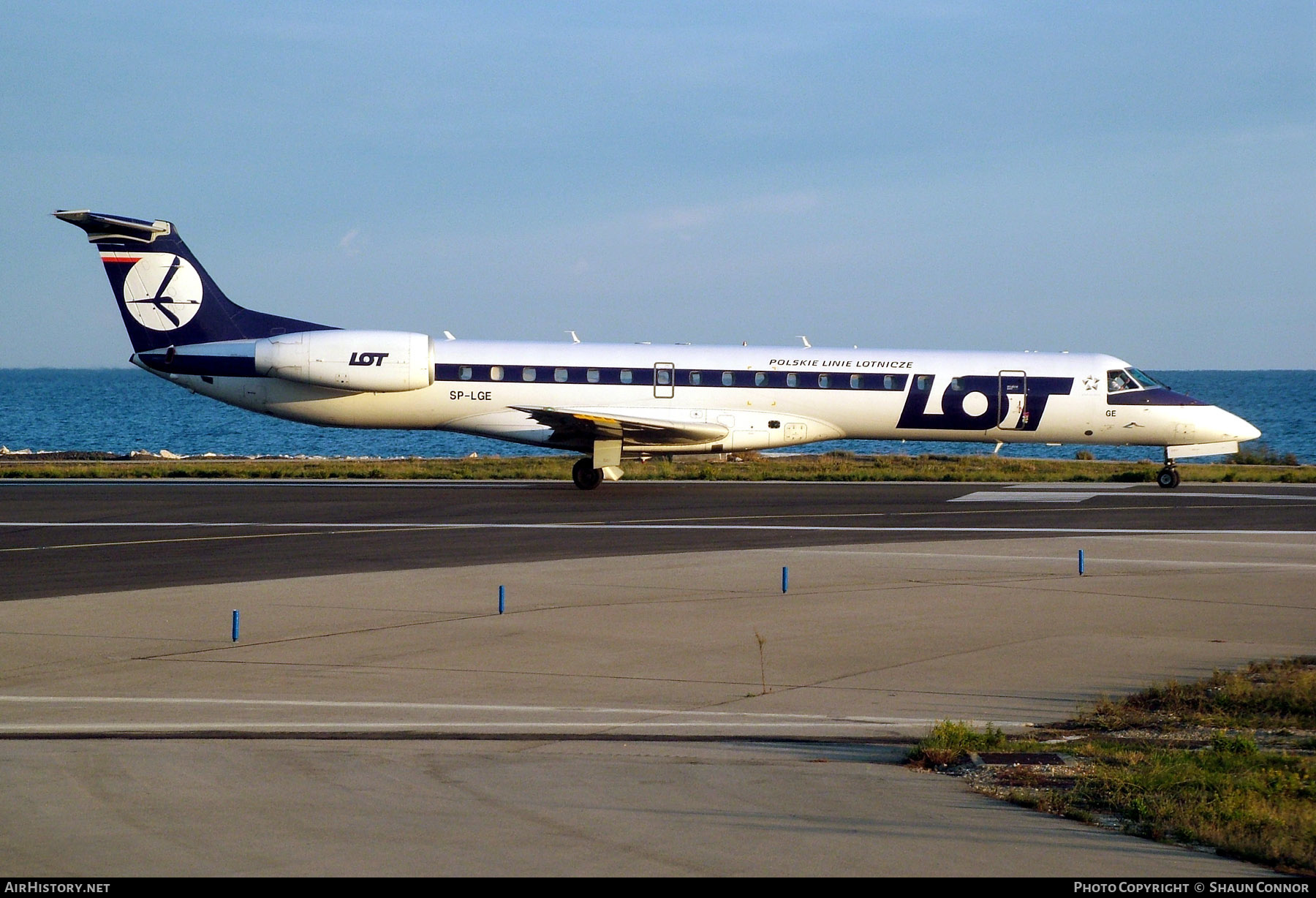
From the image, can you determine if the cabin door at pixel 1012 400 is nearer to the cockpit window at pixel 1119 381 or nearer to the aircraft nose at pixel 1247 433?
the cockpit window at pixel 1119 381

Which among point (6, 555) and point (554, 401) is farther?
point (554, 401)

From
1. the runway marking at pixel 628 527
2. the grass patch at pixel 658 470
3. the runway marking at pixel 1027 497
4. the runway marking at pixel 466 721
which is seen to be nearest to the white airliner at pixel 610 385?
the runway marking at pixel 1027 497

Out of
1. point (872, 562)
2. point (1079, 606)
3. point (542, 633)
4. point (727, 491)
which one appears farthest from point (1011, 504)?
point (542, 633)

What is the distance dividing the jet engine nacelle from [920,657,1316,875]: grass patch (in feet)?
71.5

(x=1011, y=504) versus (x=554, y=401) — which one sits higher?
(x=554, y=401)

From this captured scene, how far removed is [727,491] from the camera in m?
29.3

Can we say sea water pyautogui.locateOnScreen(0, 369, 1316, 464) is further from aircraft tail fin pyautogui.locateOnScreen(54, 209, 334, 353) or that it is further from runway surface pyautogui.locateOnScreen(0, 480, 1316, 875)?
runway surface pyautogui.locateOnScreen(0, 480, 1316, 875)

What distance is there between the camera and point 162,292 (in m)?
29.8

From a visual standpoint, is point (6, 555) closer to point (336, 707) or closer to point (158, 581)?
point (158, 581)

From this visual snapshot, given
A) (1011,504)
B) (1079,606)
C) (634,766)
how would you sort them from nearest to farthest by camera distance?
(634,766)
(1079,606)
(1011,504)

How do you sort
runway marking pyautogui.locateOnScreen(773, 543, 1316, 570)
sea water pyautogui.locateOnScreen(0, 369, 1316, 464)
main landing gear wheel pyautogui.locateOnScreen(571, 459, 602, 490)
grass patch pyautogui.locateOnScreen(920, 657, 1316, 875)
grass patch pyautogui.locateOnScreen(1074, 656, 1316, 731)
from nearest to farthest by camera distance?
grass patch pyautogui.locateOnScreen(920, 657, 1316, 875) < grass patch pyautogui.locateOnScreen(1074, 656, 1316, 731) < runway marking pyautogui.locateOnScreen(773, 543, 1316, 570) < main landing gear wheel pyautogui.locateOnScreen(571, 459, 602, 490) < sea water pyautogui.locateOnScreen(0, 369, 1316, 464)

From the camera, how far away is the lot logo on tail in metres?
29.8

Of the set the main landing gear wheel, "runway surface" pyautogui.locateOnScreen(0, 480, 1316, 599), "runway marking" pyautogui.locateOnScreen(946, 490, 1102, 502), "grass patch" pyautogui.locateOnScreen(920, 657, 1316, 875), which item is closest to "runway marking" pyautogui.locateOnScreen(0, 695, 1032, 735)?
"grass patch" pyautogui.locateOnScreen(920, 657, 1316, 875)
